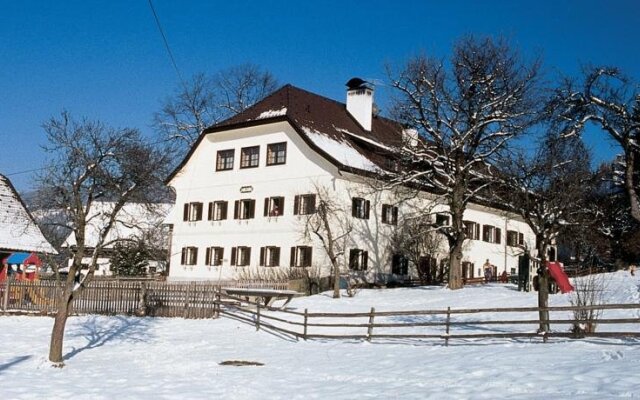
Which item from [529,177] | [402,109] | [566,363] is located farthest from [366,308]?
[566,363]

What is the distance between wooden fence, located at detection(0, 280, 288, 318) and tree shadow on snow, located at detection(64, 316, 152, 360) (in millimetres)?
770

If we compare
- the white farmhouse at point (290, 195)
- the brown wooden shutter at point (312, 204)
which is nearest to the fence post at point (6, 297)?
the white farmhouse at point (290, 195)

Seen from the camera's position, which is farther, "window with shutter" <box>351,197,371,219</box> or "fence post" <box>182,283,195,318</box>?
"window with shutter" <box>351,197,371,219</box>

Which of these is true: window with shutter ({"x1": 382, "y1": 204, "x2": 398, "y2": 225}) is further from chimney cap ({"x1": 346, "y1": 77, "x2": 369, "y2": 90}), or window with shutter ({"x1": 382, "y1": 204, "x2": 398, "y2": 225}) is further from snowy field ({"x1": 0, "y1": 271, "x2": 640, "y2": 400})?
snowy field ({"x1": 0, "y1": 271, "x2": 640, "y2": 400})

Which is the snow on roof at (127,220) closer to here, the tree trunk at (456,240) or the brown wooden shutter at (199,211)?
the brown wooden shutter at (199,211)

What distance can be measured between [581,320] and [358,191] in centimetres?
2390

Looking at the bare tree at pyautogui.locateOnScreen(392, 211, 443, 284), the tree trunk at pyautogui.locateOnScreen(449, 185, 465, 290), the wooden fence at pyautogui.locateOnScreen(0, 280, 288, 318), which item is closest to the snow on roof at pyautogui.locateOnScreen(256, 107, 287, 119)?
the bare tree at pyautogui.locateOnScreen(392, 211, 443, 284)

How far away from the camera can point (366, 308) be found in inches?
1137

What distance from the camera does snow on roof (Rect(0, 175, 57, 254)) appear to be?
3300 centimetres

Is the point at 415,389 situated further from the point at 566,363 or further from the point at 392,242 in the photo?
the point at 392,242

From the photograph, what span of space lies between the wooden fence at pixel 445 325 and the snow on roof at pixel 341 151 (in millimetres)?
14087

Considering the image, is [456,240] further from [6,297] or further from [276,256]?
[6,297]

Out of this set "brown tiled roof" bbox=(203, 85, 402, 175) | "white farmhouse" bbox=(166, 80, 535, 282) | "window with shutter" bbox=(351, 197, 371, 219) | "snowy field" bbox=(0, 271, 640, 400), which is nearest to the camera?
"snowy field" bbox=(0, 271, 640, 400)

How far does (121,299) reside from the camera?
28.0 metres
